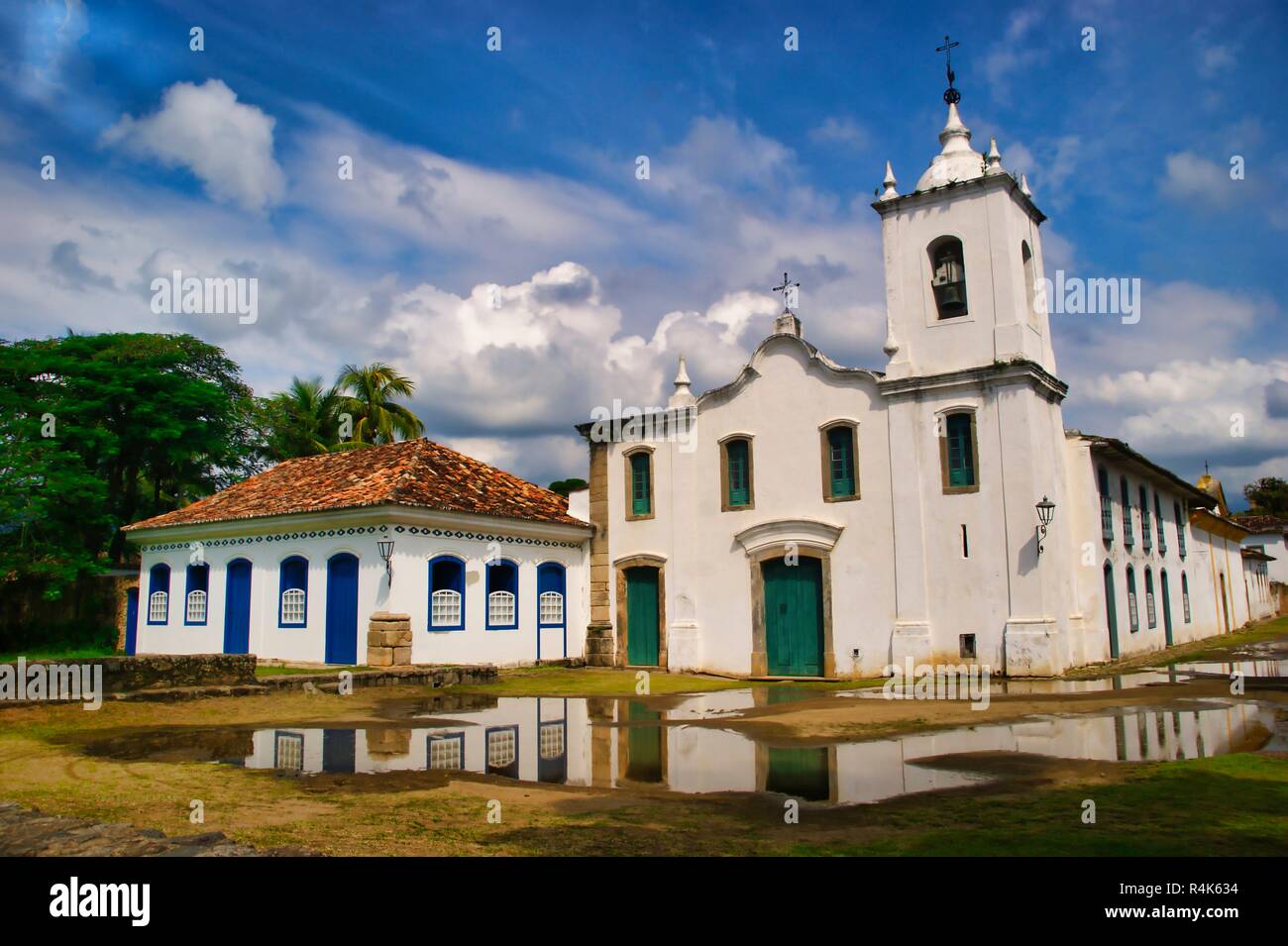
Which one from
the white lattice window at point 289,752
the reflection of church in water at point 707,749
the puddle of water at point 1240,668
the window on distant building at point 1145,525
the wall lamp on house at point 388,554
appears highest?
the window on distant building at point 1145,525

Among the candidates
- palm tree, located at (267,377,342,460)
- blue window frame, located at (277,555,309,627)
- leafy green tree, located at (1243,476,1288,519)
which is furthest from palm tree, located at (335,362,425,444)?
leafy green tree, located at (1243,476,1288,519)

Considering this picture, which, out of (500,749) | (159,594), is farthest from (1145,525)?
(159,594)

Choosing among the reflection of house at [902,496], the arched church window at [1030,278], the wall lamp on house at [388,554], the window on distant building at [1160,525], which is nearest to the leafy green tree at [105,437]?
the wall lamp on house at [388,554]

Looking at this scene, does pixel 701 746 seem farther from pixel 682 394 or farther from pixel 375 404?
pixel 375 404

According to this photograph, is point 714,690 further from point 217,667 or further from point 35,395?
point 35,395

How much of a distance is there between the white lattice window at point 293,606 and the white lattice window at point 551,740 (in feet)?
31.9

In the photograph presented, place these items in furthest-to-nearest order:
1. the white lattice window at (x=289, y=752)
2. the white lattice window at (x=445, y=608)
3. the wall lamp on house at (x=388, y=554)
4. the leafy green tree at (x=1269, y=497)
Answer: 1. the leafy green tree at (x=1269, y=497)
2. the white lattice window at (x=445, y=608)
3. the wall lamp on house at (x=388, y=554)
4. the white lattice window at (x=289, y=752)

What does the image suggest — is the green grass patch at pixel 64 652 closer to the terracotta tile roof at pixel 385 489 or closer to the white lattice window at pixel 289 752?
the terracotta tile roof at pixel 385 489

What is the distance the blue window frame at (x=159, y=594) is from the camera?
22.4 metres

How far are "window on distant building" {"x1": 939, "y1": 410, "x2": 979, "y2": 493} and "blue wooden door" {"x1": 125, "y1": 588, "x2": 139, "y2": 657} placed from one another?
19.9 metres

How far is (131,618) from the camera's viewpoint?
79.6ft

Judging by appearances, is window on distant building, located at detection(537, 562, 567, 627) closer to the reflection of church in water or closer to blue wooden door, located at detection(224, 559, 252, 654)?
blue wooden door, located at detection(224, 559, 252, 654)

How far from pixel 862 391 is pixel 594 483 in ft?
22.4
